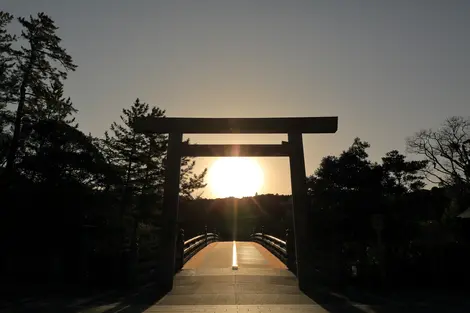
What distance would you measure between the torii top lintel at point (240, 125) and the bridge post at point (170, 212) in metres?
0.45

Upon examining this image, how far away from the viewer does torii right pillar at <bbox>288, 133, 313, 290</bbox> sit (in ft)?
44.3

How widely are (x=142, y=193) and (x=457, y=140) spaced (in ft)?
95.7

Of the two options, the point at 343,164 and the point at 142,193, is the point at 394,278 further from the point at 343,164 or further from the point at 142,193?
the point at 142,193

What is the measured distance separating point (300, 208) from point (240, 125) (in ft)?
12.1

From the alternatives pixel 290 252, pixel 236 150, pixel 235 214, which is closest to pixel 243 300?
pixel 236 150

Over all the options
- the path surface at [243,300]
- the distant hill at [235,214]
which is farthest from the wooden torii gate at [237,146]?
the distant hill at [235,214]

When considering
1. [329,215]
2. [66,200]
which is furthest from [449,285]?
[66,200]

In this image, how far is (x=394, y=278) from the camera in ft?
43.6

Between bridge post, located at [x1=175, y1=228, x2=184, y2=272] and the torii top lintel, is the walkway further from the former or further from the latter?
the torii top lintel

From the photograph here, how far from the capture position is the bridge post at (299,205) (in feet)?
44.7

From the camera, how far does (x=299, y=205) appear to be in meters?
14.2

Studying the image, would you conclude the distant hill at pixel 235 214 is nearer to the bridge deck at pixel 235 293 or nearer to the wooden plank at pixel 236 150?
the bridge deck at pixel 235 293

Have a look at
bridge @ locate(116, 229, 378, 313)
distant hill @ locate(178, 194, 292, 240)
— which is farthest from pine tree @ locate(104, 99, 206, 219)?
distant hill @ locate(178, 194, 292, 240)

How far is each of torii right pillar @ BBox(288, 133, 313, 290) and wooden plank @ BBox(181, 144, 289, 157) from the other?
17.4 inches
